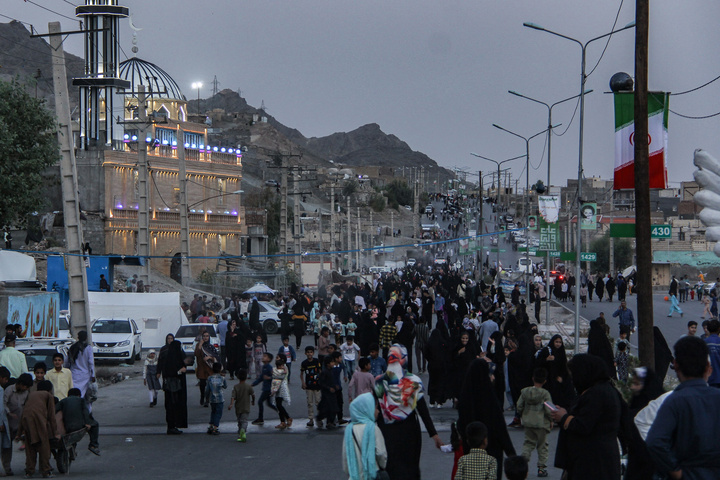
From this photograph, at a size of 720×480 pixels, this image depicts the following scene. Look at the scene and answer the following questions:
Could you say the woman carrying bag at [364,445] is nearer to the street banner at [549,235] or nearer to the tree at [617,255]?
the street banner at [549,235]

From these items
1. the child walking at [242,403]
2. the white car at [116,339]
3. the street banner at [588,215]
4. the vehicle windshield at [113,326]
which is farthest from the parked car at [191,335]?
the child walking at [242,403]

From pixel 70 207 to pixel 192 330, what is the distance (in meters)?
7.24

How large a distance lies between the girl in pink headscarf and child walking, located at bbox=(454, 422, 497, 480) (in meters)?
0.70

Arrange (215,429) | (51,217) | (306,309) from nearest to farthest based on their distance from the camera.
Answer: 1. (215,429)
2. (306,309)
3. (51,217)

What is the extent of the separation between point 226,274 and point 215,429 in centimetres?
3482

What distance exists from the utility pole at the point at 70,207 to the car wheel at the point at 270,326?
17.1 meters

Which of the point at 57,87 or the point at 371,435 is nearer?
the point at 371,435

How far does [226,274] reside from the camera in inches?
1987

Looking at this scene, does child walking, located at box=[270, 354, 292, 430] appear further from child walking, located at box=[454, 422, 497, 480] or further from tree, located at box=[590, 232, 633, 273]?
tree, located at box=[590, 232, 633, 273]

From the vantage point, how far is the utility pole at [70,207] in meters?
19.6

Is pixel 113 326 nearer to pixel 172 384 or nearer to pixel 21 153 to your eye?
pixel 21 153

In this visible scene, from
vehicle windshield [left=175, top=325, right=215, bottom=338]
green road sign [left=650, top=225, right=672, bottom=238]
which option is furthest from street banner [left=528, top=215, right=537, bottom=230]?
Answer: green road sign [left=650, top=225, right=672, bottom=238]

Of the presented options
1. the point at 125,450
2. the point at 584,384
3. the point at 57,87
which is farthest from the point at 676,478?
the point at 57,87

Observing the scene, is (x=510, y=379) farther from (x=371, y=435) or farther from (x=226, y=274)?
(x=226, y=274)
